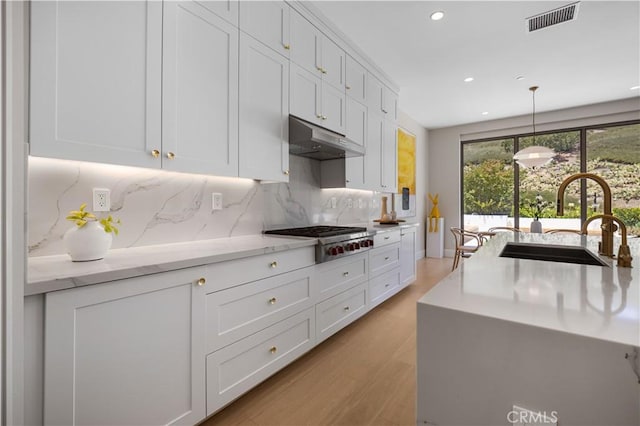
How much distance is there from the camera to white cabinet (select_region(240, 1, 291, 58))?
6.42 ft

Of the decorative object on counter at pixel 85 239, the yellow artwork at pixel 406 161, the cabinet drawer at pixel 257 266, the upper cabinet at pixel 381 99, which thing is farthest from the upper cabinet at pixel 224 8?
the yellow artwork at pixel 406 161

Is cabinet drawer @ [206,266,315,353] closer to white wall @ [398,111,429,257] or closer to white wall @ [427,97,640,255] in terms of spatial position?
white wall @ [398,111,429,257]

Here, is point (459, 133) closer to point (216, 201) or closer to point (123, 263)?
point (216, 201)

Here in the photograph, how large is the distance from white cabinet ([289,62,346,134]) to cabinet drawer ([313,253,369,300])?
1247mm

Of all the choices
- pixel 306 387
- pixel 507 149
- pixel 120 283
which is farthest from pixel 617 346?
pixel 507 149

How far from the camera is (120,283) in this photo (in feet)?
3.79

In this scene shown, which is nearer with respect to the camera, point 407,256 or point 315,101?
point 315,101

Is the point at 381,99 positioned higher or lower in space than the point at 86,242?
higher

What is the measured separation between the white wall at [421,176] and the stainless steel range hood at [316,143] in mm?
3477

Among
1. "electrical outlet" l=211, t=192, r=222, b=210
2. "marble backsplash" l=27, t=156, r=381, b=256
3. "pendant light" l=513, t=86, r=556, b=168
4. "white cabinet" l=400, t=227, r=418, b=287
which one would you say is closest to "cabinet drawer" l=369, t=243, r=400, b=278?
"white cabinet" l=400, t=227, r=418, b=287

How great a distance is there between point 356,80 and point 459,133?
4169 mm

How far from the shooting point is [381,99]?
3.69 m

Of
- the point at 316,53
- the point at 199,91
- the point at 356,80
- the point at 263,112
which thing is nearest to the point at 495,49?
the point at 356,80

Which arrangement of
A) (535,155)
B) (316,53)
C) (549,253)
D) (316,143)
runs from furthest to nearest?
(535,155), (316,53), (316,143), (549,253)
